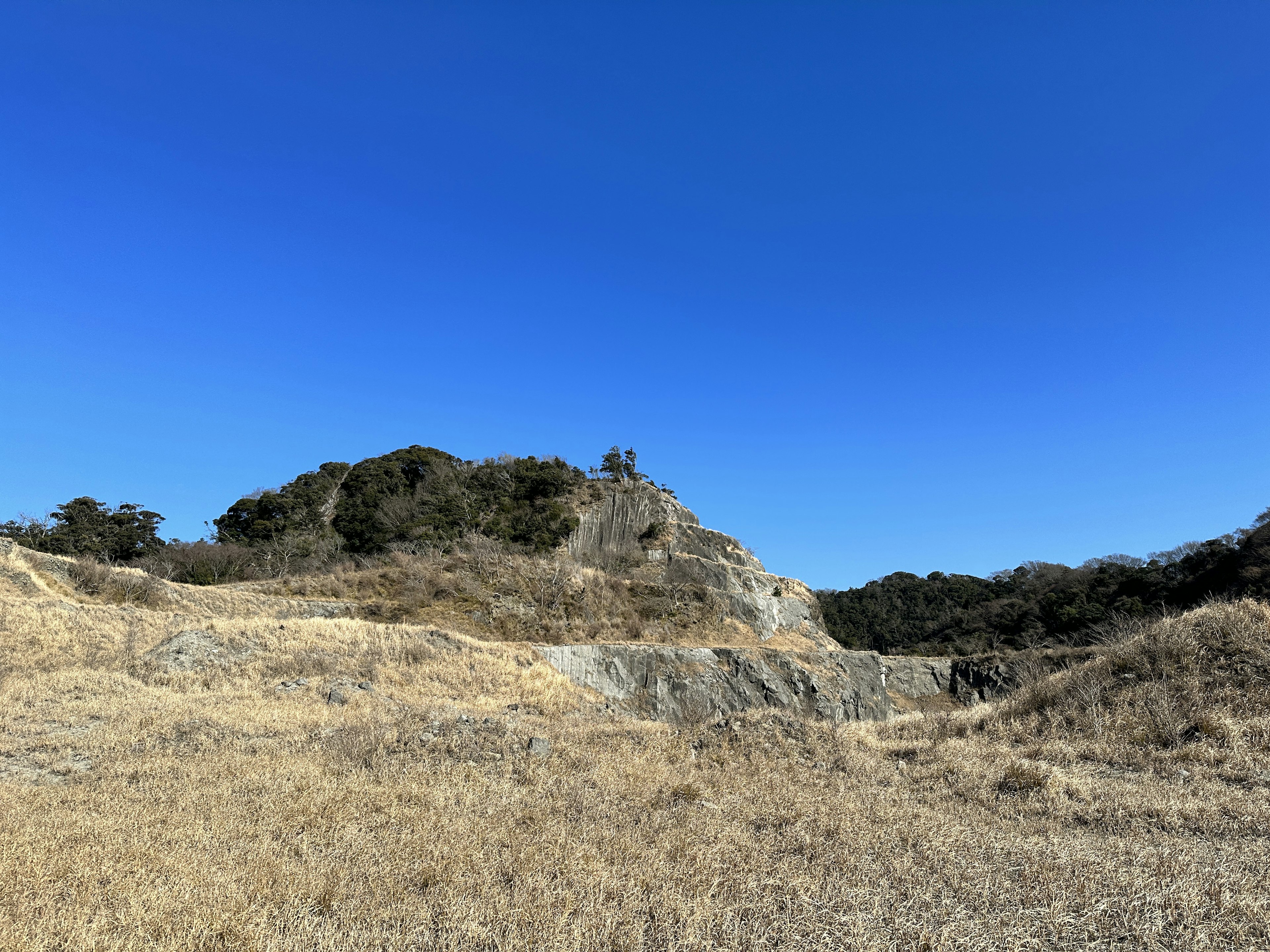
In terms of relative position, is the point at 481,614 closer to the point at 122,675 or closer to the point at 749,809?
the point at 122,675

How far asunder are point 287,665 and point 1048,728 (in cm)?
1735

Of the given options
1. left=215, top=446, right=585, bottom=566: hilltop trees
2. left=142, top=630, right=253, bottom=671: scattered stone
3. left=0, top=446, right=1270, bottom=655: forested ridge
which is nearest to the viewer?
left=142, top=630, right=253, bottom=671: scattered stone

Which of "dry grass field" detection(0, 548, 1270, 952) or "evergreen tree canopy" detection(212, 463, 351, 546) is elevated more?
"evergreen tree canopy" detection(212, 463, 351, 546)

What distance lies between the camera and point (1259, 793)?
7000 millimetres

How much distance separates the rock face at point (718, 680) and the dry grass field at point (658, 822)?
1523 cm

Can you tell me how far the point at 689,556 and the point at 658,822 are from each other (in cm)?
4254

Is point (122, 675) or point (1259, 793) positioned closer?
point (1259, 793)

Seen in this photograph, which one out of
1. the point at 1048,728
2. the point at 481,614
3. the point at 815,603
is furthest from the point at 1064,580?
the point at 1048,728

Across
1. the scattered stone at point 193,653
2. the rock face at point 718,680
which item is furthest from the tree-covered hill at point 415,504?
the scattered stone at point 193,653

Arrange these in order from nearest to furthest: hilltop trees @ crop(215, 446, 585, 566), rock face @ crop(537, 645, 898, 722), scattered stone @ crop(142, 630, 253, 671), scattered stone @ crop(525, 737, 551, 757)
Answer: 1. scattered stone @ crop(525, 737, 551, 757)
2. scattered stone @ crop(142, 630, 253, 671)
3. rock face @ crop(537, 645, 898, 722)
4. hilltop trees @ crop(215, 446, 585, 566)

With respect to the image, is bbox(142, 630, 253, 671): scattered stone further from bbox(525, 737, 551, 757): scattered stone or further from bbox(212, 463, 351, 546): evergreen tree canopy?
bbox(212, 463, 351, 546): evergreen tree canopy

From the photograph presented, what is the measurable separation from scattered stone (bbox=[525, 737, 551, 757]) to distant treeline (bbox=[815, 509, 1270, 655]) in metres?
30.1

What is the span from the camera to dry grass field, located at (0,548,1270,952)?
4117mm

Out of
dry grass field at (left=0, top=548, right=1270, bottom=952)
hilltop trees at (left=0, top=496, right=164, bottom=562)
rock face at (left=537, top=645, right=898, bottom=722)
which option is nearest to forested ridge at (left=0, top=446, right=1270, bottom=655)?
hilltop trees at (left=0, top=496, right=164, bottom=562)
